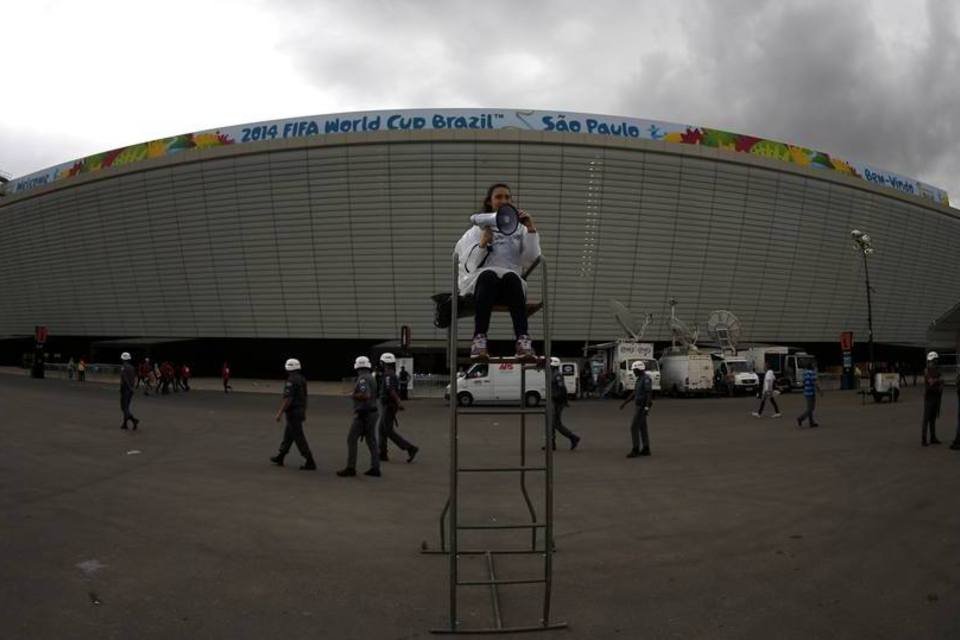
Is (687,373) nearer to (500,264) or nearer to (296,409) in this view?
(296,409)

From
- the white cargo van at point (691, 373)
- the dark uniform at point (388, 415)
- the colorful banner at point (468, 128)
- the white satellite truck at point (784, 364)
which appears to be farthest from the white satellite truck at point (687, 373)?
the dark uniform at point (388, 415)

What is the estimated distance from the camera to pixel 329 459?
1134cm

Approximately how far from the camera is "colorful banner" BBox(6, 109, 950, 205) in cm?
4534

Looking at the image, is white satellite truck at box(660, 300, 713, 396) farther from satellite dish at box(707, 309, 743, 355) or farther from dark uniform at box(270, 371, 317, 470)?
dark uniform at box(270, 371, 317, 470)

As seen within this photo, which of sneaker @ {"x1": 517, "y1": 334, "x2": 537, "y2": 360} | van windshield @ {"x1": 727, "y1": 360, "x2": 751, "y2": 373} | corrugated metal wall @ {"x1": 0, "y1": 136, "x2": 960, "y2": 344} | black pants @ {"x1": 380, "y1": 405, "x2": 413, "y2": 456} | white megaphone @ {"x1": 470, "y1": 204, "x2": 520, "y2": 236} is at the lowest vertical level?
black pants @ {"x1": 380, "y1": 405, "x2": 413, "y2": 456}

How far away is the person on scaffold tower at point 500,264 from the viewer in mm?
4617

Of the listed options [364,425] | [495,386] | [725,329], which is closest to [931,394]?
[364,425]

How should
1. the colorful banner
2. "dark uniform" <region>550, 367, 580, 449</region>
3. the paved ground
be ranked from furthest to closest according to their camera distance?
the colorful banner, "dark uniform" <region>550, 367, 580, 449</region>, the paved ground

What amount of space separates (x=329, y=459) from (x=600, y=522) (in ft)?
Result: 19.4

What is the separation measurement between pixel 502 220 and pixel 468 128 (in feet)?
139

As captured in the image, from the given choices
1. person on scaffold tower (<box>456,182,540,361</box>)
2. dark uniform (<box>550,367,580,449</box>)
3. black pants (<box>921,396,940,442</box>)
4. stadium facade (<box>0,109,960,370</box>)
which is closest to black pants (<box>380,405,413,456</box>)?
dark uniform (<box>550,367,580,449</box>)

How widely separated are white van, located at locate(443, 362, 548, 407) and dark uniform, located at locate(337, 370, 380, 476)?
593 inches

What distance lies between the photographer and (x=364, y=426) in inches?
380

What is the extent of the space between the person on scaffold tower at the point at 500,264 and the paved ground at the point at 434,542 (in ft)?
6.19
